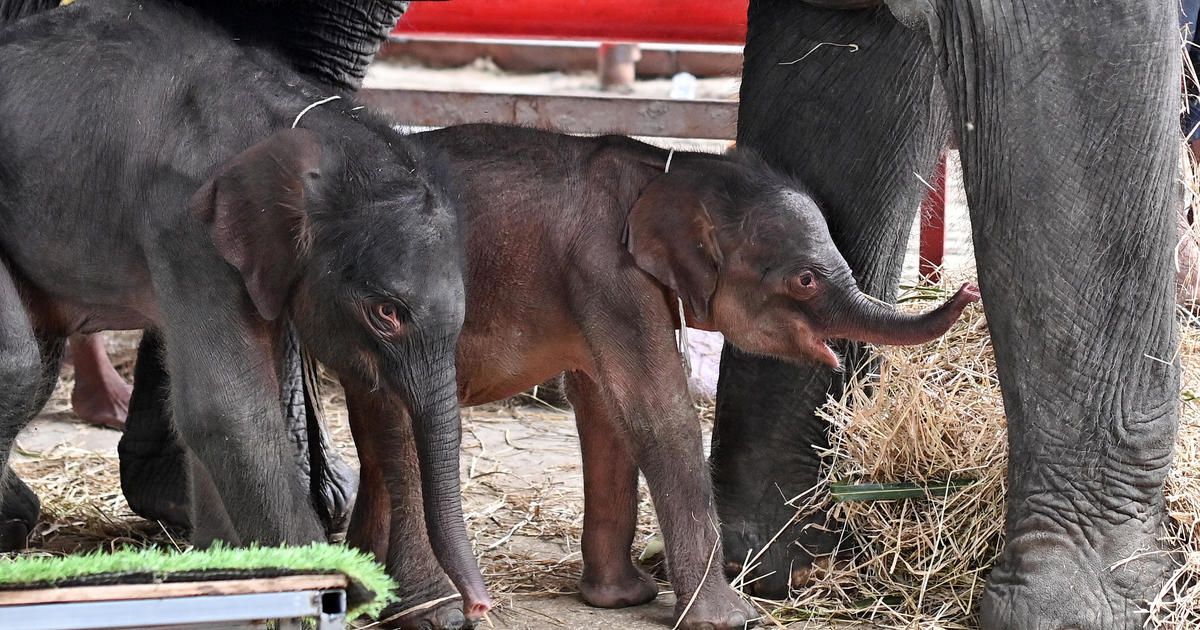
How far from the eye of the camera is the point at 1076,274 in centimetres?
264

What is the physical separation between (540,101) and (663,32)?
51 centimetres

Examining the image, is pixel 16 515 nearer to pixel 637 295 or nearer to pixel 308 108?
pixel 308 108

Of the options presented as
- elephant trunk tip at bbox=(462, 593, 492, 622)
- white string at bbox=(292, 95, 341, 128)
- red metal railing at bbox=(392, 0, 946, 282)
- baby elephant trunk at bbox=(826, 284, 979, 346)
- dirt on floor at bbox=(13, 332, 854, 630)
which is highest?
red metal railing at bbox=(392, 0, 946, 282)

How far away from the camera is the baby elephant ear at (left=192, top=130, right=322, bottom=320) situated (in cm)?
266

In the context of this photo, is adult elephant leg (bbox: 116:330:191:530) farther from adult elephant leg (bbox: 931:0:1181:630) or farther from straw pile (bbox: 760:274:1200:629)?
adult elephant leg (bbox: 931:0:1181:630)

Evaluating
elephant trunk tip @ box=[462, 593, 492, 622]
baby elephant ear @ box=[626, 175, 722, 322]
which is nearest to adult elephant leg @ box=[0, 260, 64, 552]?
elephant trunk tip @ box=[462, 593, 492, 622]

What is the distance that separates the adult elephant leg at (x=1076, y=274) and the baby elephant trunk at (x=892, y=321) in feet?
0.35

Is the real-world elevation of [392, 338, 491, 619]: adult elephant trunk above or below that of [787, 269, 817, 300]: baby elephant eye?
below

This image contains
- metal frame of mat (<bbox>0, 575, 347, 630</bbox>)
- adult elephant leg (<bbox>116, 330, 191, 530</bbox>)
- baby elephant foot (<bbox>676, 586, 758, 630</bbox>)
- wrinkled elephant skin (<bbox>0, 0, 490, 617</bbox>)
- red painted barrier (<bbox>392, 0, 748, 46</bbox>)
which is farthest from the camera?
red painted barrier (<bbox>392, 0, 748, 46</bbox>)

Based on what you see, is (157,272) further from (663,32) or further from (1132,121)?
(663,32)

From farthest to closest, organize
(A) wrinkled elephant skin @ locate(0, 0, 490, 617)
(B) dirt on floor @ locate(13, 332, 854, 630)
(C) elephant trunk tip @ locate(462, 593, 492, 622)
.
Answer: (B) dirt on floor @ locate(13, 332, 854, 630) < (A) wrinkled elephant skin @ locate(0, 0, 490, 617) < (C) elephant trunk tip @ locate(462, 593, 492, 622)

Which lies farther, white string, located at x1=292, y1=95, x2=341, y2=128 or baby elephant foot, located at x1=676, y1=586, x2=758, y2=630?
baby elephant foot, located at x1=676, y1=586, x2=758, y2=630

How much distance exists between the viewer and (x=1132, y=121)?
2.58 metres

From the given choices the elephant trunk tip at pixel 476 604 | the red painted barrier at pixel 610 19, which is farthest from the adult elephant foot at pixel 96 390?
the elephant trunk tip at pixel 476 604
